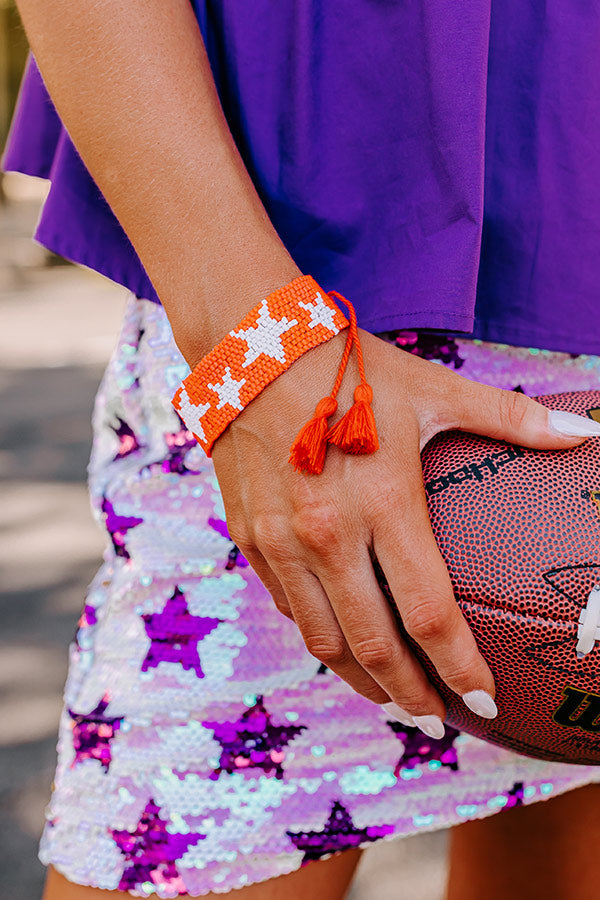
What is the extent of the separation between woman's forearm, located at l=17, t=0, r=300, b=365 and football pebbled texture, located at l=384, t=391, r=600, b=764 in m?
0.26

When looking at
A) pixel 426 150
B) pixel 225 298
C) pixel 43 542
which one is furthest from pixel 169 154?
pixel 43 542

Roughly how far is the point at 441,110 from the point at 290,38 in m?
0.19

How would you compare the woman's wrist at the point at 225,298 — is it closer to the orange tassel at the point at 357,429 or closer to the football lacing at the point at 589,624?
the orange tassel at the point at 357,429

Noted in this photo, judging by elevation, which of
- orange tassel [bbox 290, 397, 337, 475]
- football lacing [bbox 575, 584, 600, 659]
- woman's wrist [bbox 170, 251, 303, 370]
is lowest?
football lacing [bbox 575, 584, 600, 659]

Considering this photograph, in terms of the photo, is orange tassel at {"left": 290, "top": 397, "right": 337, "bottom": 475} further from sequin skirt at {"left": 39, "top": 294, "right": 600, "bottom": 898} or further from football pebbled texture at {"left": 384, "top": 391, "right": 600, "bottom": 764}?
sequin skirt at {"left": 39, "top": 294, "right": 600, "bottom": 898}

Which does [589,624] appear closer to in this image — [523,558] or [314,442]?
[523,558]

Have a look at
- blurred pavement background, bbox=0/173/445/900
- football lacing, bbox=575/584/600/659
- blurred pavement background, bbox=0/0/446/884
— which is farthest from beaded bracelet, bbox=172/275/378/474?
blurred pavement background, bbox=0/173/445/900

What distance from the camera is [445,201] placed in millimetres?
992

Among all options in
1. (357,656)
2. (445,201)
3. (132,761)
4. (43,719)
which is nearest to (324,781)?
(132,761)

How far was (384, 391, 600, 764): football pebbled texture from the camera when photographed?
0.92m

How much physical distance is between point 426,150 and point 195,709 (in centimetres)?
69

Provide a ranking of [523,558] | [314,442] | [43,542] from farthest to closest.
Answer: [43,542] → [523,558] → [314,442]

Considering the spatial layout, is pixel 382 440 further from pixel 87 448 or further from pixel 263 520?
pixel 87 448

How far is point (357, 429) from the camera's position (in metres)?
0.83
